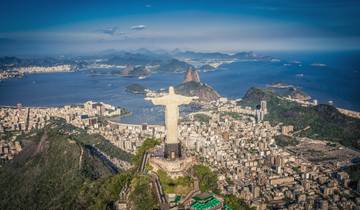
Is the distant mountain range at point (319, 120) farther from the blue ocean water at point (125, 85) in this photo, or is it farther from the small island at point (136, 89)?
the small island at point (136, 89)

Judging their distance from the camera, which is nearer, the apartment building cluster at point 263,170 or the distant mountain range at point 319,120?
the apartment building cluster at point 263,170

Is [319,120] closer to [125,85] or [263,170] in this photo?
[263,170]

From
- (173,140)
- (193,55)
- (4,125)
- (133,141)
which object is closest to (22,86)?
(4,125)

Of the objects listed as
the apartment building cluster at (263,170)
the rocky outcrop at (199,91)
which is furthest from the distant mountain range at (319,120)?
the rocky outcrop at (199,91)

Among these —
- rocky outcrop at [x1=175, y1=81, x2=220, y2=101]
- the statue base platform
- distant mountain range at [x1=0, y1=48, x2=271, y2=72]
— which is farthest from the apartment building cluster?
distant mountain range at [x1=0, y1=48, x2=271, y2=72]

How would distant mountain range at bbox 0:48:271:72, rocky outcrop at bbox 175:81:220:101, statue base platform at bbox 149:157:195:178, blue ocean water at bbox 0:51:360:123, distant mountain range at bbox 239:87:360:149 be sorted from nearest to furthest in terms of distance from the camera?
1. statue base platform at bbox 149:157:195:178
2. distant mountain range at bbox 239:87:360:149
3. blue ocean water at bbox 0:51:360:123
4. rocky outcrop at bbox 175:81:220:101
5. distant mountain range at bbox 0:48:271:72

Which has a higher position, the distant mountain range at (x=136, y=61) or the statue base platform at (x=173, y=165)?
the distant mountain range at (x=136, y=61)

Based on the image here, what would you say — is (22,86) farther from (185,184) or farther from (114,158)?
(185,184)

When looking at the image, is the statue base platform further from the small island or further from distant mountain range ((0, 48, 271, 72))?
distant mountain range ((0, 48, 271, 72))

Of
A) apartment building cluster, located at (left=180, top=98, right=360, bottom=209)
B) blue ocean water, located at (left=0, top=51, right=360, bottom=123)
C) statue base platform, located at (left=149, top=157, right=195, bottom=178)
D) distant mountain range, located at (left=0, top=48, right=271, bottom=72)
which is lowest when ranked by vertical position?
apartment building cluster, located at (left=180, top=98, right=360, bottom=209)
